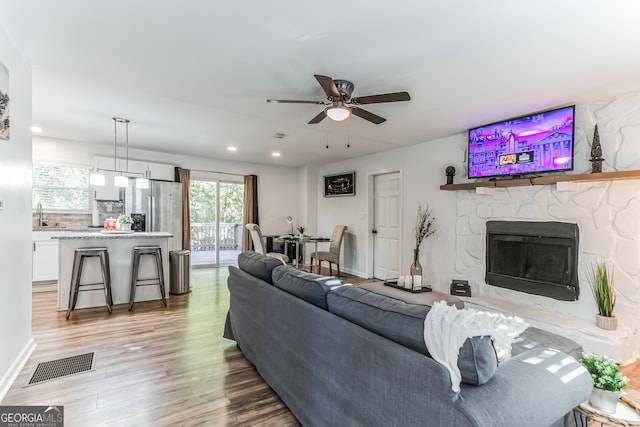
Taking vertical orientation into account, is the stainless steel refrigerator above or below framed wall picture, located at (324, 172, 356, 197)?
below

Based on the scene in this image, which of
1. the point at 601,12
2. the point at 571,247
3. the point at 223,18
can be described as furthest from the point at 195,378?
the point at 571,247

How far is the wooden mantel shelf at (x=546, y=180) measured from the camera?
279 cm

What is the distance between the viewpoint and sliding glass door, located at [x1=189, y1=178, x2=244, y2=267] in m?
6.74

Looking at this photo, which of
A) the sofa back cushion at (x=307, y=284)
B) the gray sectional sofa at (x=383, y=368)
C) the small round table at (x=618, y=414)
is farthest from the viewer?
the sofa back cushion at (x=307, y=284)

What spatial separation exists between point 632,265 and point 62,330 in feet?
18.3

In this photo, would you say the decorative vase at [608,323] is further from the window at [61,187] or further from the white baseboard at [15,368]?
the window at [61,187]

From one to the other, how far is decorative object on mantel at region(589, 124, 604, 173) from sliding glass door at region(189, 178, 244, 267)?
609 cm

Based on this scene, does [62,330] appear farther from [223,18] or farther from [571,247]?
[571,247]

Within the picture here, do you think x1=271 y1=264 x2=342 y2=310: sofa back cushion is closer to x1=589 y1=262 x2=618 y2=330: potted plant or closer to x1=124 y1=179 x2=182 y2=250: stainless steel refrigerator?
x1=589 y1=262 x2=618 y2=330: potted plant

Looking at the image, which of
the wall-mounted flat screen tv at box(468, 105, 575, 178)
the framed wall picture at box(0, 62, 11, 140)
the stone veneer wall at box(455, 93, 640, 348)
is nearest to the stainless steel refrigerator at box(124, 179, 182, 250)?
the framed wall picture at box(0, 62, 11, 140)

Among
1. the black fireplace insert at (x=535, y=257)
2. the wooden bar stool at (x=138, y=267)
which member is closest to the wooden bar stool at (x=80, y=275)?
the wooden bar stool at (x=138, y=267)

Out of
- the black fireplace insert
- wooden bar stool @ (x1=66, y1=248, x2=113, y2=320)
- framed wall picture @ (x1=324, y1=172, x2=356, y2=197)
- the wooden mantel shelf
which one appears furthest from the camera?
framed wall picture @ (x1=324, y1=172, x2=356, y2=197)

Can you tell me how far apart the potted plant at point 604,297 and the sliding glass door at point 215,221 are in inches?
244

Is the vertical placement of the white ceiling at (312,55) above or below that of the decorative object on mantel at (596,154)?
above
